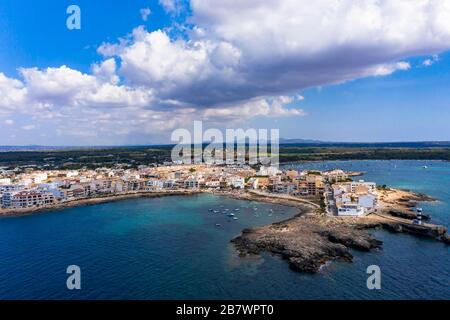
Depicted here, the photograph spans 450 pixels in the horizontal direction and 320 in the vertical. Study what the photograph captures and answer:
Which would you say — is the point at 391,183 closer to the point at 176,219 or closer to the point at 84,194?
the point at 176,219

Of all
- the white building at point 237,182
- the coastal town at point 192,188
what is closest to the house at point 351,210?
the coastal town at point 192,188

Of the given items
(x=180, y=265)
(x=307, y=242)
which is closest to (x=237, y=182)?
(x=307, y=242)

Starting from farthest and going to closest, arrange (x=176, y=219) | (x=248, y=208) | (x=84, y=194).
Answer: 1. (x=84, y=194)
2. (x=248, y=208)
3. (x=176, y=219)

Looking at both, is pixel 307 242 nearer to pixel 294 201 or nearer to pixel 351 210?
pixel 351 210

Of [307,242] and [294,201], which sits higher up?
[307,242]

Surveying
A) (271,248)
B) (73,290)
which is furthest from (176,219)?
(73,290)

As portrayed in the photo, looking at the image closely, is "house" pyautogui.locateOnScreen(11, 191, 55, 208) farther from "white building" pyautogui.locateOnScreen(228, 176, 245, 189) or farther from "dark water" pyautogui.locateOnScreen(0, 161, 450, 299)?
"white building" pyautogui.locateOnScreen(228, 176, 245, 189)

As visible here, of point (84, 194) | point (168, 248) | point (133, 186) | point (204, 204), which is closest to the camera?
point (168, 248)
